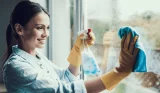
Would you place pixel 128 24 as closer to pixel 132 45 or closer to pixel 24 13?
pixel 132 45

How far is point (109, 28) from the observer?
4.63 feet

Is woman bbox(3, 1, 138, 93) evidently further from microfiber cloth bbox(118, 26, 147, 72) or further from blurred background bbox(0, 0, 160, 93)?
blurred background bbox(0, 0, 160, 93)

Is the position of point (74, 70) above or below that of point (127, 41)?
below

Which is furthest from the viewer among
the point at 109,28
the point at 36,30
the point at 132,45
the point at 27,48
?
the point at 109,28

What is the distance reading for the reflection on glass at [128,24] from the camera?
44.6 inches

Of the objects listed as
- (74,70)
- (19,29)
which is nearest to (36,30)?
(19,29)

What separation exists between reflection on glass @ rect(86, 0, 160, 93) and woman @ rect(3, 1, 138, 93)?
0.68ft

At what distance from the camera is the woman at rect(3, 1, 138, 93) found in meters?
0.98

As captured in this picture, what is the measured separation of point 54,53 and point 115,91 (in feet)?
2.28

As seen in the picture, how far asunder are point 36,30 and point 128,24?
48cm

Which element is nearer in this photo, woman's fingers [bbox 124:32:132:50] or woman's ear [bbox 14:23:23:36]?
woman's fingers [bbox 124:32:132:50]

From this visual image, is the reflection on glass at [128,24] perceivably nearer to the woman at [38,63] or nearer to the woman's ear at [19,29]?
the woman at [38,63]

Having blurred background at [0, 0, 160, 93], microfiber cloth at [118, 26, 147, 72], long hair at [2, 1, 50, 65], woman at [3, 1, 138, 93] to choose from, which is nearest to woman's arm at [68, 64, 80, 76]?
woman at [3, 1, 138, 93]

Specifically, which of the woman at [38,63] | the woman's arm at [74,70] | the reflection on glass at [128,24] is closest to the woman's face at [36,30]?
the woman at [38,63]
